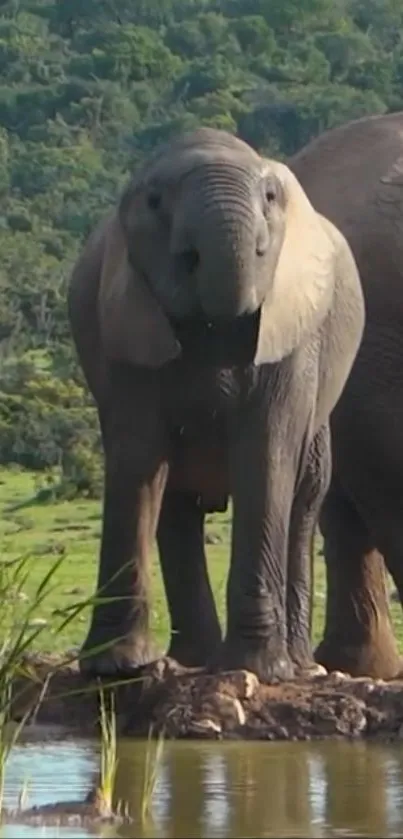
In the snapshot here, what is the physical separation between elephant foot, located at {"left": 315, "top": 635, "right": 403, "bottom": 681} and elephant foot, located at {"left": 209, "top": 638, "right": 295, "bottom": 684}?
143 cm

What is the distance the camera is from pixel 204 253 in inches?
328

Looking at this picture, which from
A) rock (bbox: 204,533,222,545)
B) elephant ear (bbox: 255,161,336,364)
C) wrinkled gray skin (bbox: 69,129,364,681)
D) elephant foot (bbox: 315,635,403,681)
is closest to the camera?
wrinkled gray skin (bbox: 69,129,364,681)

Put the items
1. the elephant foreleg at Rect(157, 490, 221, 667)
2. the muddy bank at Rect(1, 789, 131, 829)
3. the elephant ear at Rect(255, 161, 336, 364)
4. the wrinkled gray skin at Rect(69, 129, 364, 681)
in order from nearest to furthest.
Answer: the muddy bank at Rect(1, 789, 131, 829) < the wrinkled gray skin at Rect(69, 129, 364, 681) < the elephant ear at Rect(255, 161, 336, 364) < the elephant foreleg at Rect(157, 490, 221, 667)

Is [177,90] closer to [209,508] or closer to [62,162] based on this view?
[62,162]

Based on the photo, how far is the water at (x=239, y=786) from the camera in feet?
21.4

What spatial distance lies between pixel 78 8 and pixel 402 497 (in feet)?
198

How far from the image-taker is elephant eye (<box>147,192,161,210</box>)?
8688 mm

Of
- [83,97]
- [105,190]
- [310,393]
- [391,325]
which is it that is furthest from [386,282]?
[83,97]

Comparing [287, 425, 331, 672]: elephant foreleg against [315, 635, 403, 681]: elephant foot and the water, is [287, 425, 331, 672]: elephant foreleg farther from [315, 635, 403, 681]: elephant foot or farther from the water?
the water

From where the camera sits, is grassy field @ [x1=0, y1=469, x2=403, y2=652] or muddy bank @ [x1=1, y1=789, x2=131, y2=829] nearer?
muddy bank @ [x1=1, y1=789, x2=131, y2=829]

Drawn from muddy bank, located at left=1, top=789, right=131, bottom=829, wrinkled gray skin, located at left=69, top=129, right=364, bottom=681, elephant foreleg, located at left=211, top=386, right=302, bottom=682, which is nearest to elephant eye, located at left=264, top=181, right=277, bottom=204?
wrinkled gray skin, located at left=69, top=129, right=364, bottom=681

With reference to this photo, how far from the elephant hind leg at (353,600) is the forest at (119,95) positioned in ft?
48.0

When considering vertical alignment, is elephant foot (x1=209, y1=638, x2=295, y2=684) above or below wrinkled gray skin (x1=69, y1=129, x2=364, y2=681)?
below

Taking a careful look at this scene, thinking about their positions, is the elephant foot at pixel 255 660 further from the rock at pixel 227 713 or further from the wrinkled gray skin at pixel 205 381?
the rock at pixel 227 713
